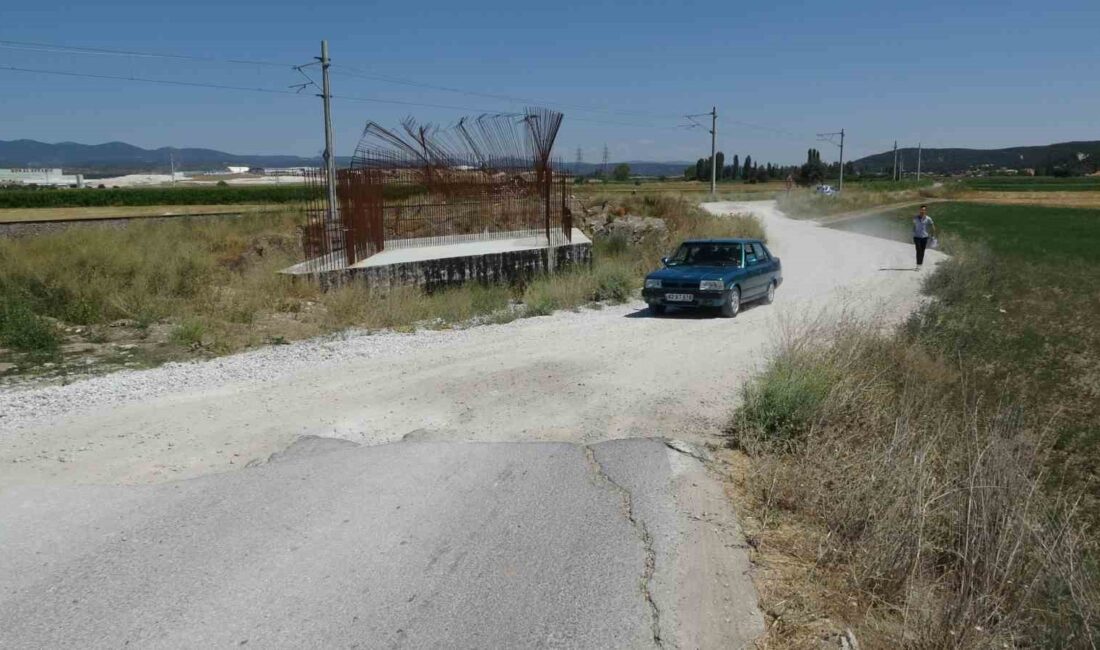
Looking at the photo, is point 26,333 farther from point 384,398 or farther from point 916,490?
point 916,490

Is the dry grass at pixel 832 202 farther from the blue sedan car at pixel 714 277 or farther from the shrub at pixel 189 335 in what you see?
the shrub at pixel 189 335

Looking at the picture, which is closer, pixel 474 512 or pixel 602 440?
pixel 474 512

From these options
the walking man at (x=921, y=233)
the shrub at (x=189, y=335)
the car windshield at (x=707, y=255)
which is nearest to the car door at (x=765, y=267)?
the car windshield at (x=707, y=255)

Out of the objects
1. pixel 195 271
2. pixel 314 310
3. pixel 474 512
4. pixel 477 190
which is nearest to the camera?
pixel 474 512

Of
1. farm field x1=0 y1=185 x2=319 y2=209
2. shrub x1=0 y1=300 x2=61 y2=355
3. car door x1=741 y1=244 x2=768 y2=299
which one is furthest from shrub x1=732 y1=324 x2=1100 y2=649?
farm field x1=0 y1=185 x2=319 y2=209

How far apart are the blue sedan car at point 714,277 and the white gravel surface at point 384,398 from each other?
47.2 inches

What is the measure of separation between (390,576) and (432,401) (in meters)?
4.22

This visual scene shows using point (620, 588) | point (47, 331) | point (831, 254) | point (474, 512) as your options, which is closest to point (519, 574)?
point (620, 588)

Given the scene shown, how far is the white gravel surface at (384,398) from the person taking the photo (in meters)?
7.53

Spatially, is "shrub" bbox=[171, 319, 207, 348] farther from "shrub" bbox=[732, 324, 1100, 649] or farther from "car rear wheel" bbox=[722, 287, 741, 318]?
"car rear wheel" bbox=[722, 287, 741, 318]

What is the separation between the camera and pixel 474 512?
5.98 m

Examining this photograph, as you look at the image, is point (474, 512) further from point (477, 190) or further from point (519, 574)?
point (477, 190)

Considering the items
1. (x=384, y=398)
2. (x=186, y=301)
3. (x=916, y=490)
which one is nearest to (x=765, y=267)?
(x=384, y=398)

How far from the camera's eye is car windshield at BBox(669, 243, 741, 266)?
16594 millimetres
